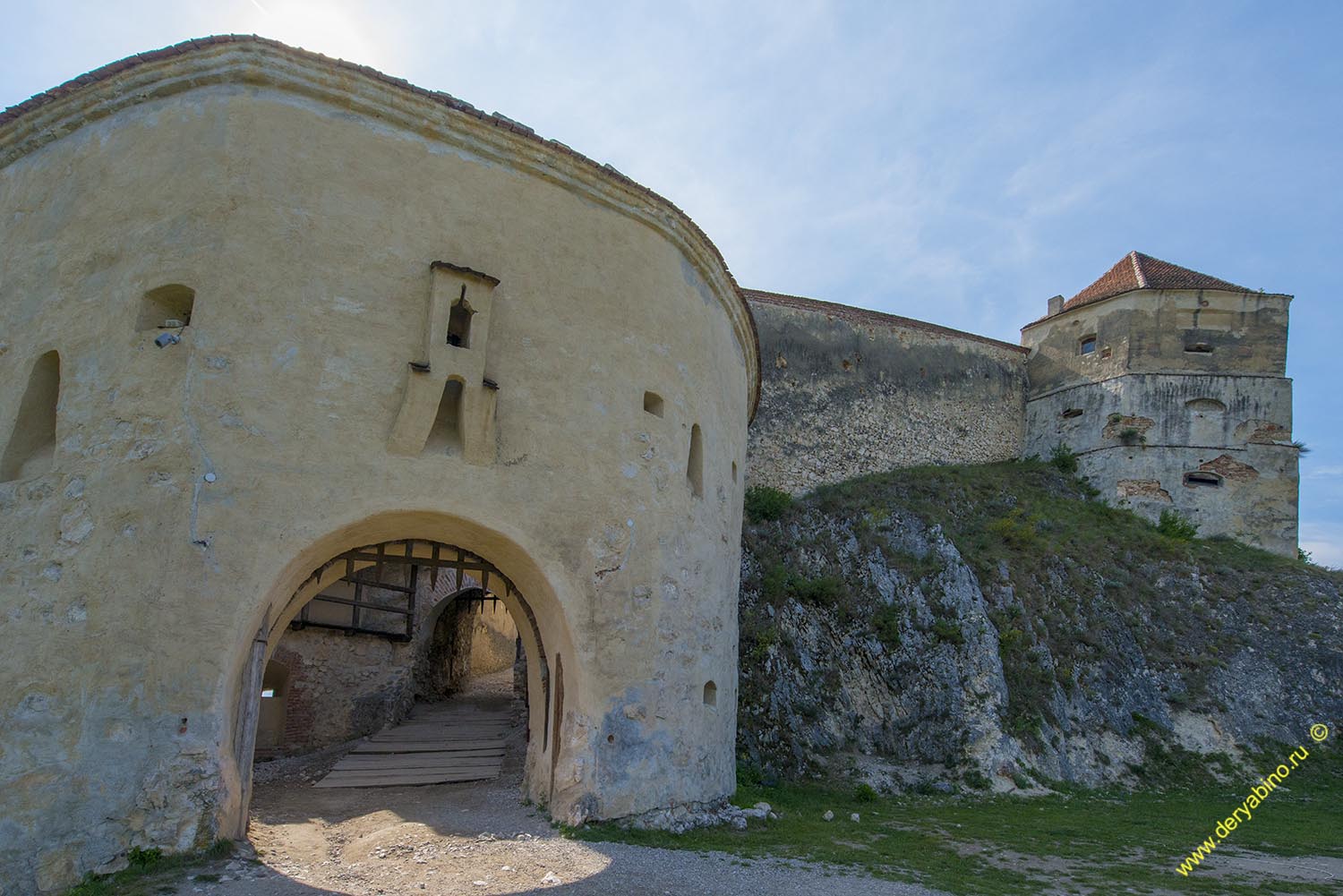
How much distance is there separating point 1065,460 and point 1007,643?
10061mm

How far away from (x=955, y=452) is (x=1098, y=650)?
28.2 feet

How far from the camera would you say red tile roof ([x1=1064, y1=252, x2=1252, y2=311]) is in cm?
2456

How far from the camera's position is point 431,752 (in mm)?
13914

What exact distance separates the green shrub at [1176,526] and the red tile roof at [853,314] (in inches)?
272

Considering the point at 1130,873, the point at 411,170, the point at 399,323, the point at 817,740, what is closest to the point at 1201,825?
the point at 1130,873

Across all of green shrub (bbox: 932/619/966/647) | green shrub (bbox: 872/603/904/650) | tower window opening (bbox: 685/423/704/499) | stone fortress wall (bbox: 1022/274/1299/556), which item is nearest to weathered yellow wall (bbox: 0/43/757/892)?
tower window opening (bbox: 685/423/704/499)

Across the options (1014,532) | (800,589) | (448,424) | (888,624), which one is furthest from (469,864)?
(1014,532)

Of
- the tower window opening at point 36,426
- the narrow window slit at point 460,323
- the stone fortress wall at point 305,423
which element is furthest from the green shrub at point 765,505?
A: the tower window opening at point 36,426

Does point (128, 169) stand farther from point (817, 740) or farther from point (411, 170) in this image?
point (817, 740)

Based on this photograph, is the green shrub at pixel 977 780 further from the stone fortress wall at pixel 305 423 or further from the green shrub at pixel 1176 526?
the green shrub at pixel 1176 526

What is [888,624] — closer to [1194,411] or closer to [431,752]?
[431,752]

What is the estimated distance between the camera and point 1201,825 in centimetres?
1203

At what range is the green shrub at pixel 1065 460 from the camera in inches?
977

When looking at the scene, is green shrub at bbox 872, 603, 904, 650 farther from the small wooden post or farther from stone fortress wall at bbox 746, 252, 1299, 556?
the small wooden post
